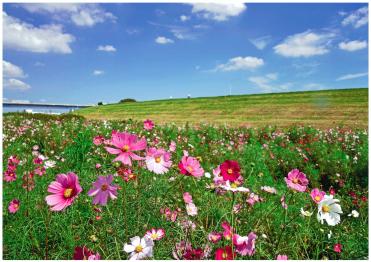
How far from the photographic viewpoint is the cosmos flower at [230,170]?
1499mm

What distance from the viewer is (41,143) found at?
6059 millimetres

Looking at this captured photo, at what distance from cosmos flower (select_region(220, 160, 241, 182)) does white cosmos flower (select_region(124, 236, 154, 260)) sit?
1.36 ft

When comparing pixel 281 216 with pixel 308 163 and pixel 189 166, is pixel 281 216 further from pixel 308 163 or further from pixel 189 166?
pixel 308 163

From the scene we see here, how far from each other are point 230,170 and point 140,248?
1.62 ft

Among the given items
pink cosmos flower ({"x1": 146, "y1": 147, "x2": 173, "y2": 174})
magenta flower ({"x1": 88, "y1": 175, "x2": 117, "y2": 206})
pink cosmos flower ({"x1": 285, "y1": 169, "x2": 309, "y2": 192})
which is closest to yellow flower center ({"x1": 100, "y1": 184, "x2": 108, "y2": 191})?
magenta flower ({"x1": 88, "y1": 175, "x2": 117, "y2": 206})

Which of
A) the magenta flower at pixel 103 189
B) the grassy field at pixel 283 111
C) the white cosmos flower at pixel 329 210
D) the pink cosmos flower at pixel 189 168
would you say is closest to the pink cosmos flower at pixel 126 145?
the magenta flower at pixel 103 189

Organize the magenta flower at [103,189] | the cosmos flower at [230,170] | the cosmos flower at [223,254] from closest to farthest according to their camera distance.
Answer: the magenta flower at [103,189]
the cosmos flower at [223,254]
the cosmos flower at [230,170]

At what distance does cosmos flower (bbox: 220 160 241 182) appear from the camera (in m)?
1.50

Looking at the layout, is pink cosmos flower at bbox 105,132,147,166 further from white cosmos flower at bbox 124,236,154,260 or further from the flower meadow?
white cosmos flower at bbox 124,236,154,260

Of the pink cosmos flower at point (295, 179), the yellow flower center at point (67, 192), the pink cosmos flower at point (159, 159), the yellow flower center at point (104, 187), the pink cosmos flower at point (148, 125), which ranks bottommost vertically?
the pink cosmos flower at point (295, 179)

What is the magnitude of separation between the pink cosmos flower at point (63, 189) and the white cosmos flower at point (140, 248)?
1.11 feet

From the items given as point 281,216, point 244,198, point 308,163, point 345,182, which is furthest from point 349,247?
point 308,163

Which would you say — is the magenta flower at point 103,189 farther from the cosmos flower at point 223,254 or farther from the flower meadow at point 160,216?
the cosmos flower at point 223,254

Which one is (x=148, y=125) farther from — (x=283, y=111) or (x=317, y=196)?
(x=283, y=111)
